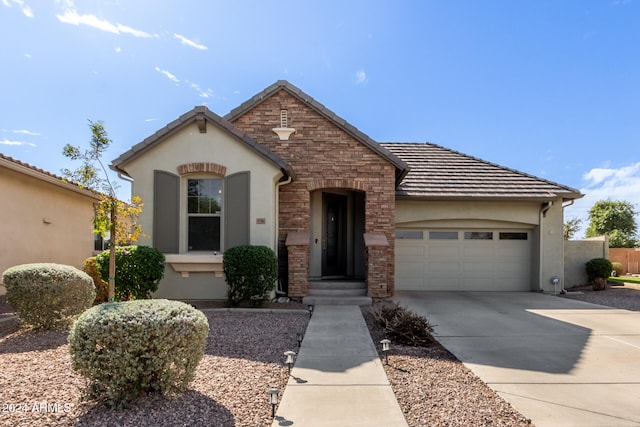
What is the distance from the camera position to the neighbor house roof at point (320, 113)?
11445 mm

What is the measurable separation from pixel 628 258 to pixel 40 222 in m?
30.0

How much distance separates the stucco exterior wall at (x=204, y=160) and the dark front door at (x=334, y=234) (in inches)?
117

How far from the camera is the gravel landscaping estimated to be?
12.4ft

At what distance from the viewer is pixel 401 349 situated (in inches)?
249

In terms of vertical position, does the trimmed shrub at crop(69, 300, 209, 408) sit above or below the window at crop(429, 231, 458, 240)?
below

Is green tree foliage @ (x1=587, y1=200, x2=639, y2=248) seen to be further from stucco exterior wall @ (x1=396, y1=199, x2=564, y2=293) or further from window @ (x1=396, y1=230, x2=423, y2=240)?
window @ (x1=396, y1=230, x2=423, y2=240)

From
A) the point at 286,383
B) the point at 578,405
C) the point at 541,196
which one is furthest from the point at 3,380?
the point at 541,196

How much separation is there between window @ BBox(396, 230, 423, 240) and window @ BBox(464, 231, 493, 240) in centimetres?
162

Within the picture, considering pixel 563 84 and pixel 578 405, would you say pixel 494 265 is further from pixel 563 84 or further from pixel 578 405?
pixel 578 405

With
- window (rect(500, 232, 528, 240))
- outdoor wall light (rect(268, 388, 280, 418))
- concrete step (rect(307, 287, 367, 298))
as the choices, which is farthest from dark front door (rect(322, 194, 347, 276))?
outdoor wall light (rect(268, 388, 280, 418))

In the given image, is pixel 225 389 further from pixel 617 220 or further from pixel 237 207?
pixel 617 220

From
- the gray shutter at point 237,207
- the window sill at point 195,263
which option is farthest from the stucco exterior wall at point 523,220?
the window sill at point 195,263

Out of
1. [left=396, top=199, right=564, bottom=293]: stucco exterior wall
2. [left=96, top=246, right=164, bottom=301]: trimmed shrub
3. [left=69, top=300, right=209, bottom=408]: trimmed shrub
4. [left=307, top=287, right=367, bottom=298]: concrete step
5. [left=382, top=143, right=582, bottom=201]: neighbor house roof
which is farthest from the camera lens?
[left=396, top=199, right=564, bottom=293]: stucco exterior wall

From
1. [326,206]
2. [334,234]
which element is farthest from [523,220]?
[326,206]
